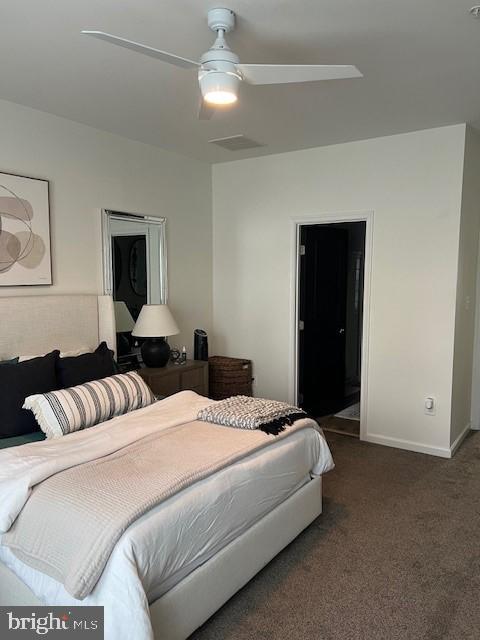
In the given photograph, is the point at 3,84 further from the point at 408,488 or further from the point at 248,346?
the point at 408,488

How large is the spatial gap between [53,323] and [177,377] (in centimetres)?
117

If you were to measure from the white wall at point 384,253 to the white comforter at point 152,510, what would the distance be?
1699 millimetres

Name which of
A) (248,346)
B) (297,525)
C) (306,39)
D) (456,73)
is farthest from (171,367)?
(456,73)

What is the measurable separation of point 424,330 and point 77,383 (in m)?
2.83

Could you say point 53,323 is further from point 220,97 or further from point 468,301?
point 468,301

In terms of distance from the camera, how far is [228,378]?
16.1 ft

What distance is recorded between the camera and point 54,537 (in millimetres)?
1851

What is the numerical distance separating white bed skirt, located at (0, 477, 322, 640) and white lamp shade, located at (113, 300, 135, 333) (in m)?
2.18

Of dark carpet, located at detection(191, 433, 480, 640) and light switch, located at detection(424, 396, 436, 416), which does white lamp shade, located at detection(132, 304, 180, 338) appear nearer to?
dark carpet, located at detection(191, 433, 480, 640)

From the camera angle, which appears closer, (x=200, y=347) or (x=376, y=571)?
(x=376, y=571)

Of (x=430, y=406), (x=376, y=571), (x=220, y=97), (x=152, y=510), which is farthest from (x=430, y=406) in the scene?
(x=220, y=97)

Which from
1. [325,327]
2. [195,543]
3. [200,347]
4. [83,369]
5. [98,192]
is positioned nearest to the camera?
[195,543]

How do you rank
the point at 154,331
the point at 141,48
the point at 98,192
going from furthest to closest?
the point at 154,331 → the point at 98,192 → the point at 141,48

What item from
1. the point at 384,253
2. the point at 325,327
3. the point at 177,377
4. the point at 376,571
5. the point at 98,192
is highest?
the point at 98,192
